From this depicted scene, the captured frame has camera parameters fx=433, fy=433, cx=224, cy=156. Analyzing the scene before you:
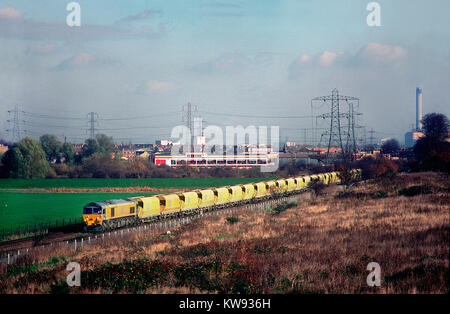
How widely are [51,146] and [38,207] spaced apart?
339 ft

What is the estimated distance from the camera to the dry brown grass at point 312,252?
52.9 ft

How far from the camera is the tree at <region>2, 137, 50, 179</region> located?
10738 cm

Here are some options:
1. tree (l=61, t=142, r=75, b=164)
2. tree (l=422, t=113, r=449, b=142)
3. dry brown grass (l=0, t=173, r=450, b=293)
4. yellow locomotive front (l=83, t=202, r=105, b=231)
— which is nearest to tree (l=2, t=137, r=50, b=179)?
tree (l=61, t=142, r=75, b=164)

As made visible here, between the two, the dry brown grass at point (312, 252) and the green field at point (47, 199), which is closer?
the dry brown grass at point (312, 252)

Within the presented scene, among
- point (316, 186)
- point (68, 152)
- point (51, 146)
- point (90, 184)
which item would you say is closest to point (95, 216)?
point (316, 186)

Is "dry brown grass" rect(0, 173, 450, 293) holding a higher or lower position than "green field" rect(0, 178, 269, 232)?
higher

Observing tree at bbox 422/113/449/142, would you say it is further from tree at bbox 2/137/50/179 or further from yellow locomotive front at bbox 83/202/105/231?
tree at bbox 2/137/50/179

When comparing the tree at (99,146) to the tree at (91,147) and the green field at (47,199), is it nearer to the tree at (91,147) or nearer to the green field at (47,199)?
the tree at (91,147)

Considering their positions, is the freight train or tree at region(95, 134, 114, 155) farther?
tree at region(95, 134, 114, 155)

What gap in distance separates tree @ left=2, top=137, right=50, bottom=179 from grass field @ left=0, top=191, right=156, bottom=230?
26.5m

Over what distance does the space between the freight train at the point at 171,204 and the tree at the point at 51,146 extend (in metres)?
109

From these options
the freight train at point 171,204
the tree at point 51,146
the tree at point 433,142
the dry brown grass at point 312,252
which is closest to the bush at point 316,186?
the freight train at point 171,204

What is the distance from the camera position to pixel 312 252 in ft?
68.1
